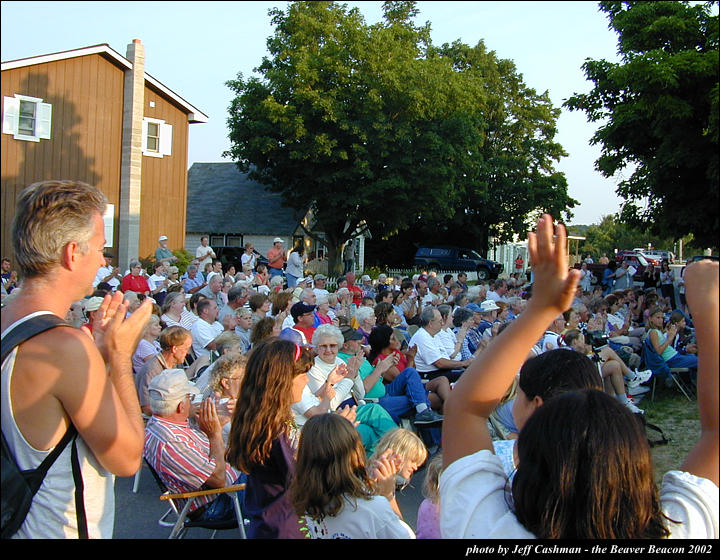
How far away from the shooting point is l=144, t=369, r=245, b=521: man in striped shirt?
155 inches

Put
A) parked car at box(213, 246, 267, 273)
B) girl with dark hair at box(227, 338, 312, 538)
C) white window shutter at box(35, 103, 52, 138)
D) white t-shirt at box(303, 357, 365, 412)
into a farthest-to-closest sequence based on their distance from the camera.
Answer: parked car at box(213, 246, 267, 273) < white window shutter at box(35, 103, 52, 138) < white t-shirt at box(303, 357, 365, 412) < girl with dark hair at box(227, 338, 312, 538)

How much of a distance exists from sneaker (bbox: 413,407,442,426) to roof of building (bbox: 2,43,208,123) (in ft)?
60.9

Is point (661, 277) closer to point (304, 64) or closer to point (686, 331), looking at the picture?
point (686, 331)

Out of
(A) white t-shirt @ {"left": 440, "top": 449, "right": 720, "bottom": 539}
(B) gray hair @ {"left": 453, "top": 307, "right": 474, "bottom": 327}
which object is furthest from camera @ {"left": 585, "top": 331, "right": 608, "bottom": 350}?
(A) white t-shirt @ {"left": 440, "top": 449, "right": 720, "bottom": 539}

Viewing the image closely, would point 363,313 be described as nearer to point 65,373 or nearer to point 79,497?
point 79,497

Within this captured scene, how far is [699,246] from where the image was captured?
17578mm

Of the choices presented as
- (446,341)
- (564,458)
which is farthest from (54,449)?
(446,341)

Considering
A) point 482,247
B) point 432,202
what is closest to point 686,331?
point 432,202

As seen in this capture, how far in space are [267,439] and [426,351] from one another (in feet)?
15.5

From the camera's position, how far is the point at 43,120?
68.1 ft

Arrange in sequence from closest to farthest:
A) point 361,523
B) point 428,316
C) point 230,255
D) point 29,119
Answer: point 361,523 < point 428,316 < point 29,119 < point 230,255

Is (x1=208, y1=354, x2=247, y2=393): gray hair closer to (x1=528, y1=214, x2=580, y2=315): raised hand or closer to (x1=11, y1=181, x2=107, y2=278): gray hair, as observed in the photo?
(x1=11, y1=181, x2=107, y2=278): gray hair

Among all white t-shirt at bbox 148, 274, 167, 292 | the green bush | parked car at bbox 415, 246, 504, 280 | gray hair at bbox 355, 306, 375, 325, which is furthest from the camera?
parked car at bbox 415, 246, 504, 280
